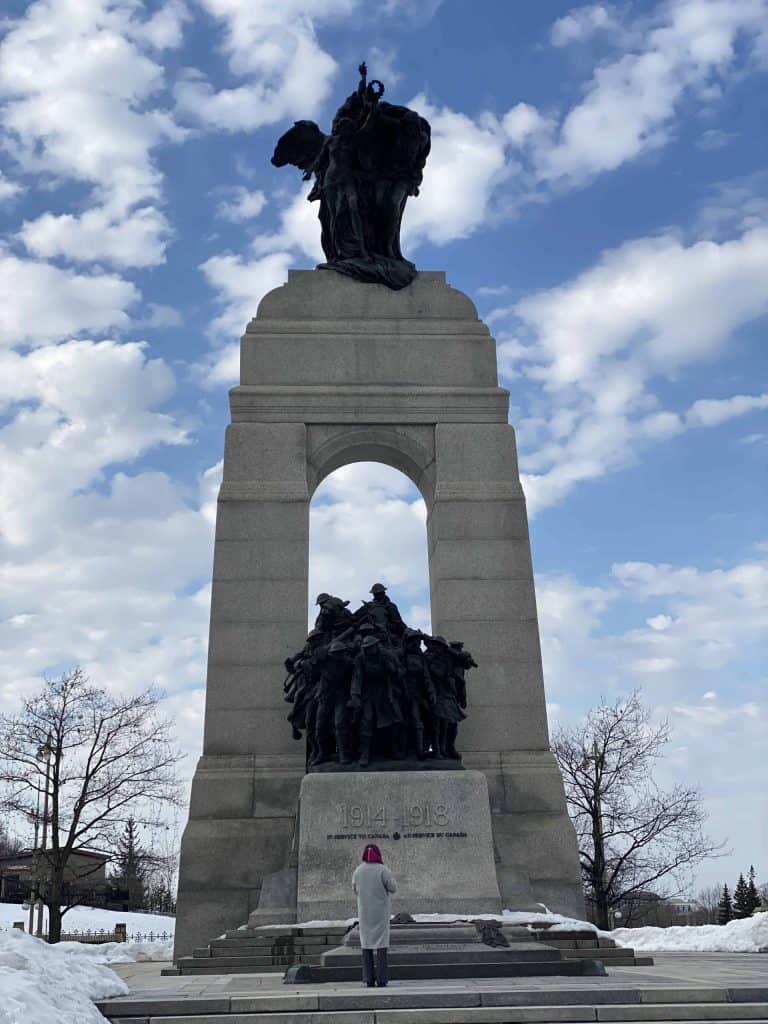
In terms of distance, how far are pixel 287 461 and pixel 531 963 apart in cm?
1026

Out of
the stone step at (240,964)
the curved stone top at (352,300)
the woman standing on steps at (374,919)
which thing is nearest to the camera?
the woman standing on steps at (374,919)

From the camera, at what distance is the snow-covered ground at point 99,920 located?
46.1 meters

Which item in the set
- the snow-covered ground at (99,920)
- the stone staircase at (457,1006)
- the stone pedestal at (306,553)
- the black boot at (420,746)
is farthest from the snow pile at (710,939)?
the snow-covered ground at (99,920)

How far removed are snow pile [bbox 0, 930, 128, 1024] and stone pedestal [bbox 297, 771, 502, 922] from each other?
171 inches

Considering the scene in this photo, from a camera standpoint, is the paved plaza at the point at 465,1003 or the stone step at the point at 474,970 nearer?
the paved plaza at the point at 465,1003

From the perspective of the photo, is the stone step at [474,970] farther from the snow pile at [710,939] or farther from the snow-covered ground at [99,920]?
the snow-covered ground at [99,920]

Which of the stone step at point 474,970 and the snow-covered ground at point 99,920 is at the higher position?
the snow-covered ground at point 99,920

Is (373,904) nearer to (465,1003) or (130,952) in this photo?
(465,1003)

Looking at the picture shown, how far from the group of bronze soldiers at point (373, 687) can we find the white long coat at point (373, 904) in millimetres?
4981

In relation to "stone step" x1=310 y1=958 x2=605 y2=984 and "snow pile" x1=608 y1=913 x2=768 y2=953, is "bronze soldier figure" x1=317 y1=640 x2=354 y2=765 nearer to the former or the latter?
"stone step" x1=310 y1=958 x2=605 y2=984

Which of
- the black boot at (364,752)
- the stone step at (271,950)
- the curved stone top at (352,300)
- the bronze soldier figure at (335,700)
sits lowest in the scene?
the stone step at (271,950)

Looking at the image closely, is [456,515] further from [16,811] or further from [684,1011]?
[16,811]

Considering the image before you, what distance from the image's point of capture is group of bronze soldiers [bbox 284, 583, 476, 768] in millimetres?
14406

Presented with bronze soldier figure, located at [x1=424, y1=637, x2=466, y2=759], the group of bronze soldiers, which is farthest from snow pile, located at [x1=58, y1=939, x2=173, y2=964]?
bronze soldier figure, located at [x1=424, y1=637, x2=466, y2=759]
